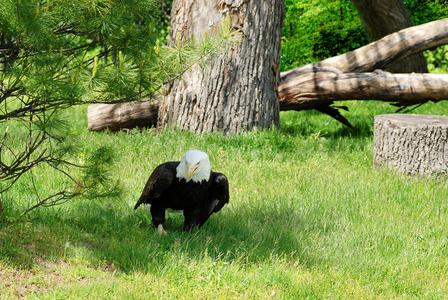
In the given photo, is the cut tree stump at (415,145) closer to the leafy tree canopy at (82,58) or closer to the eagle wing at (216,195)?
the eagle wing at (216,195)

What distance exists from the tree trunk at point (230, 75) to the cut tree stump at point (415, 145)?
73.0 inches

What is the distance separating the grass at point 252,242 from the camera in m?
3.37

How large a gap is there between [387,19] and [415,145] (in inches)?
213

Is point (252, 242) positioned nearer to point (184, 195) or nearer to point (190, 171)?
point (184, 195)

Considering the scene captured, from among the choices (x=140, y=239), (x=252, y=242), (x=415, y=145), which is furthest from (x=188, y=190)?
(x=415, y=145)

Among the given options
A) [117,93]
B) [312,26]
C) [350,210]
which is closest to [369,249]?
[350,210]

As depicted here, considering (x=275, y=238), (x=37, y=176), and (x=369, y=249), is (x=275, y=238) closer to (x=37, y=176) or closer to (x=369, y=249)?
(x=369, y=249)

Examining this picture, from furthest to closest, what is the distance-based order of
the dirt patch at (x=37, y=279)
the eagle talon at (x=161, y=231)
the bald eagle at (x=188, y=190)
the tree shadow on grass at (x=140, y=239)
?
the eagle talon at (x=161, y=231) → the bald eagle at (x=188, y=190) → the tree shadow on grass at (x=140, y=239) → the dirt patch at (x=37, y=279)

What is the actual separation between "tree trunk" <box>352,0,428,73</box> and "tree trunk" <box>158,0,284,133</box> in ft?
13.3

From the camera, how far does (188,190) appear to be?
149 inches

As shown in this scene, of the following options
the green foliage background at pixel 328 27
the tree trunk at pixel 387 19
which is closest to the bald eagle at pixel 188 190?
the tree trunk at pixel 387 19

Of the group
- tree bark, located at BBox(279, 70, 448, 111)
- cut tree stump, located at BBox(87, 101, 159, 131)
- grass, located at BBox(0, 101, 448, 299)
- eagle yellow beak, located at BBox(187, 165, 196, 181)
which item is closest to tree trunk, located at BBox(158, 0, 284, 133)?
cut tree stump, located at BBox(87, 101, 159, 131)

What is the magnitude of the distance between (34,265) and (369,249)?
2586 millimetres

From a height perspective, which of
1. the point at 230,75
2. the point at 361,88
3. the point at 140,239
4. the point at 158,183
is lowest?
the point at 140,239
